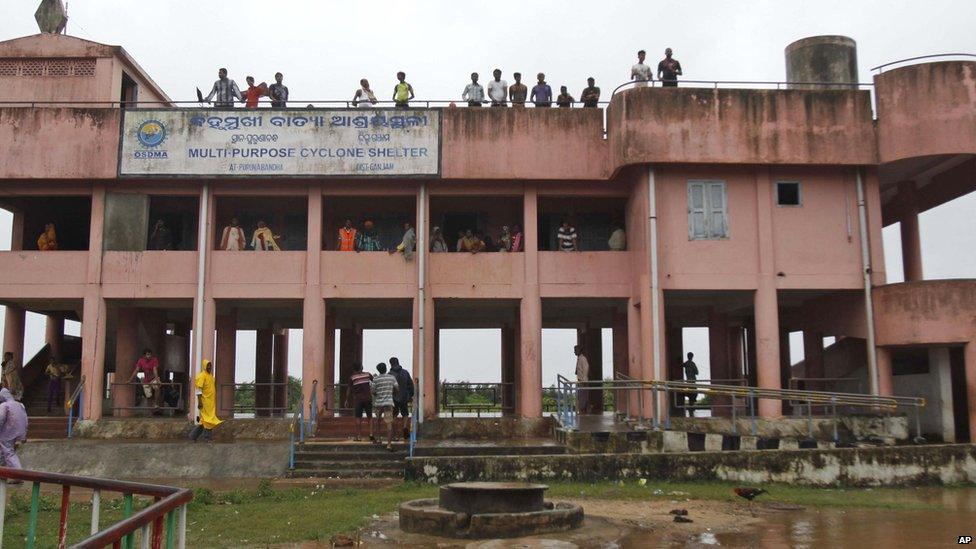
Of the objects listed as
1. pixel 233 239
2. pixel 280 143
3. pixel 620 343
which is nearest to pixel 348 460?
pixel 233 239

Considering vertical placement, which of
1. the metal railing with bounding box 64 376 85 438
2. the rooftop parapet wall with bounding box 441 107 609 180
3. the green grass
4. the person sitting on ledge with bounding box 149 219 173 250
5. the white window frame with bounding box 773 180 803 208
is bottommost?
the green grass

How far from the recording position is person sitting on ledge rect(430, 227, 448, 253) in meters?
21.0

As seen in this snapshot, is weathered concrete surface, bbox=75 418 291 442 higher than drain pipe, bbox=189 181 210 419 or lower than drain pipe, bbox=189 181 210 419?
lower

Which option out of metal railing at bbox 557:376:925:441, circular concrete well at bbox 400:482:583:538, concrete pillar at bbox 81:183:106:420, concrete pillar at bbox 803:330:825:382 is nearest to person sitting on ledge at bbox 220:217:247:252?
concrete pillar at bbox 81:183:106:420

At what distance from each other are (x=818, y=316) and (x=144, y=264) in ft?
52.3

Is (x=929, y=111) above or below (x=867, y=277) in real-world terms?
above

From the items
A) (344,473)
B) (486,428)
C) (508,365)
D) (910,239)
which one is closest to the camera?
(344,473)

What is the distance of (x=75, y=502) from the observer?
1197 cm

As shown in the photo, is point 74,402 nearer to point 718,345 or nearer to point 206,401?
point 206,401

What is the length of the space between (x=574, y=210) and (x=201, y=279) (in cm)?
912

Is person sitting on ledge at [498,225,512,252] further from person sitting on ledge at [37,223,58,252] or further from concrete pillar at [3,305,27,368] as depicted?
concrete pillar at [3,305,27,368]

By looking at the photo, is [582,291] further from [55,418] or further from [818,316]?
[55,418]

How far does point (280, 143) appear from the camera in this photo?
66.7 feet

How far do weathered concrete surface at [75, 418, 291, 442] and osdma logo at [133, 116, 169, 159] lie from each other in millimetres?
5936
